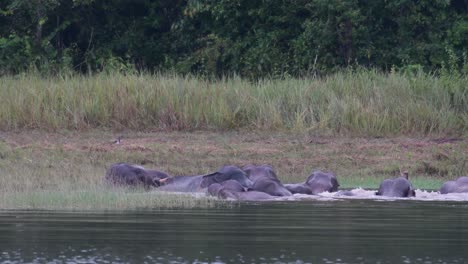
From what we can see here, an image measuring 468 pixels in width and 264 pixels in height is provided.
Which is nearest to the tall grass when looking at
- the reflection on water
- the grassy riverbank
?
the grassy riverbank

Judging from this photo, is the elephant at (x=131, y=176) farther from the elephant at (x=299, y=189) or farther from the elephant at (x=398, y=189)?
the elephant at (x=398, y=189)

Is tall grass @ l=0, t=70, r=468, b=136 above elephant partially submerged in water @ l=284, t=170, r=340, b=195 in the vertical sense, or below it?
above

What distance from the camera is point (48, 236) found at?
10875mm

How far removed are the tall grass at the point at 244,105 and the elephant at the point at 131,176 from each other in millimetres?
5343

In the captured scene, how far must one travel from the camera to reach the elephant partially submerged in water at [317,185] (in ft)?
51.7

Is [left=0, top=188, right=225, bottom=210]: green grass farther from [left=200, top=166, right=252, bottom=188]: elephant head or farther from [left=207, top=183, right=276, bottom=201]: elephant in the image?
[left=200, top=166, right=252, bottom=188]: elephant head

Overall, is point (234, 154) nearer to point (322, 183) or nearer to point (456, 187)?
point (322, 183)

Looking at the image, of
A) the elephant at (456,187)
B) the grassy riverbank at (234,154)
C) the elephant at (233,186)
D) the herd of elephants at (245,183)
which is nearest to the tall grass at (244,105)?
the grassy riverbank at (234,154)

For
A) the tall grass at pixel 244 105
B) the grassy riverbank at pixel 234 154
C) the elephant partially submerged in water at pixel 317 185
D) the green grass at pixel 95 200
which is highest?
the tall grass at pixel 244 105

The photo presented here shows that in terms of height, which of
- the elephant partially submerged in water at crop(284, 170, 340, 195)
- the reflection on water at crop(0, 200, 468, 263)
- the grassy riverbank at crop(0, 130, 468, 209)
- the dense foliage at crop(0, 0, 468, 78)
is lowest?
the reflection on water at crop(0, 200, 468, 263)

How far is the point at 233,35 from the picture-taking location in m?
29.6

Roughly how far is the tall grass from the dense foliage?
123 inches

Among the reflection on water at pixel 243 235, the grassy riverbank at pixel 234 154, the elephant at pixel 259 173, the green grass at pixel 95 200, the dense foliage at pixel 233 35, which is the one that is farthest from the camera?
the dense foliage at pixel 233 35

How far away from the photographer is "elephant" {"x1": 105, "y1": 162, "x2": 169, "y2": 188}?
16203 millimetres
